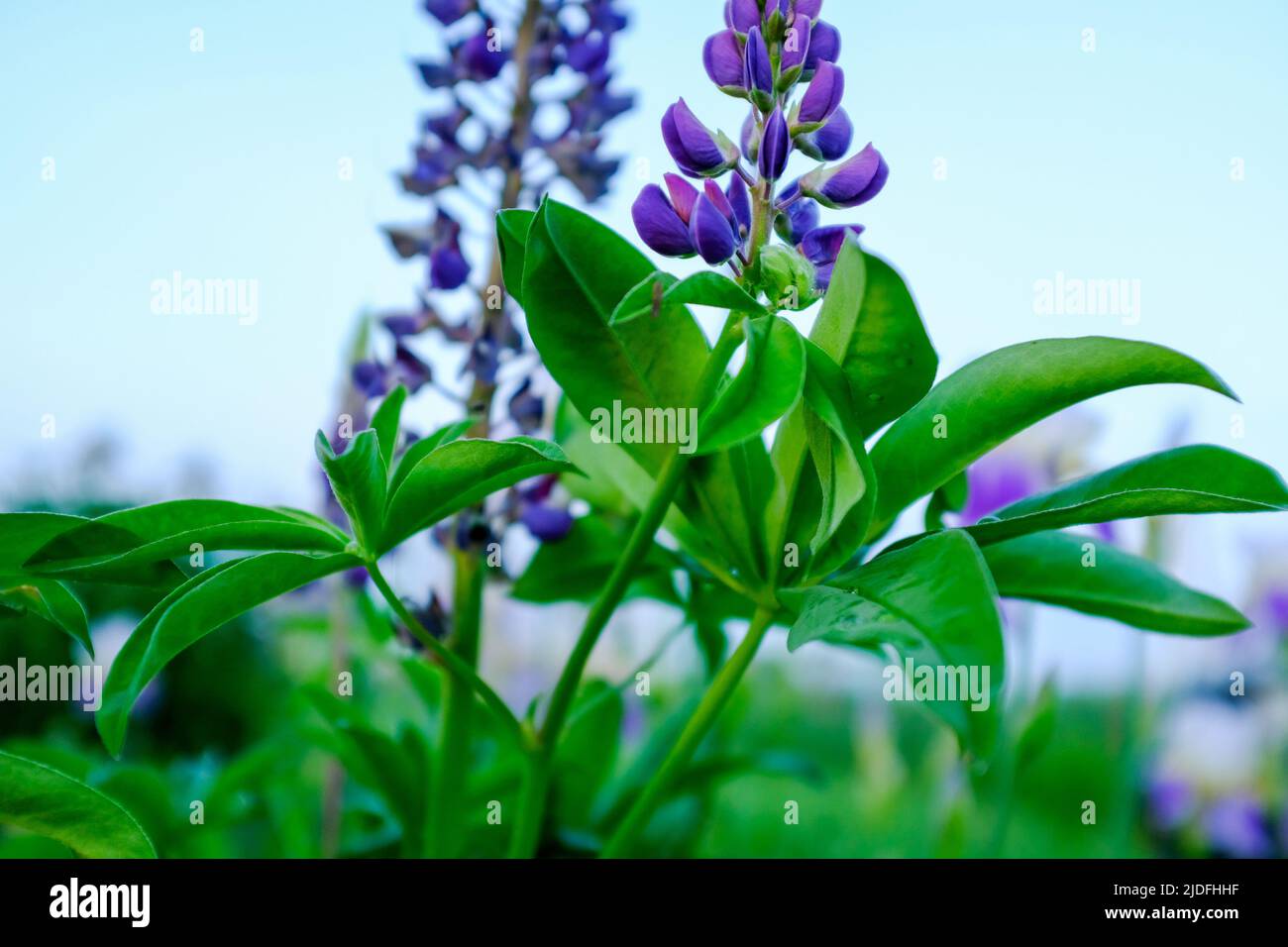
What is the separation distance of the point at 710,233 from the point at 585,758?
474 millimetres

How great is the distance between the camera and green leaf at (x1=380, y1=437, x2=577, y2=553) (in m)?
0.49

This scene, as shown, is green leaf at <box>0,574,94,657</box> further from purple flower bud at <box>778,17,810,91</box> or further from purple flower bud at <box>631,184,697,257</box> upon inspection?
purple flower bud at <box>778,17,810,91</box>

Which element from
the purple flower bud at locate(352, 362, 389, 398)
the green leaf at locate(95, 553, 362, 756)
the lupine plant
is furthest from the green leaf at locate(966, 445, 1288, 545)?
the purple flower bud at locate(352, 362, 389, 398)

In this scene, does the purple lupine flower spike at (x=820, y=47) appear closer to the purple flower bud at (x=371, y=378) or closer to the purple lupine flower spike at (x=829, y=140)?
the purple lupine flower spike at (x=829, y=140)

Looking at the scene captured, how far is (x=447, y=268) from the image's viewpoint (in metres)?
0.76

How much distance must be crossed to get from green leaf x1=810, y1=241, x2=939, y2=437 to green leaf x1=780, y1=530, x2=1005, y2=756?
0.08 m

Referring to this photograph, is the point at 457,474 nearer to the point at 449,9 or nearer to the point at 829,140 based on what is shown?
the point at 829,140

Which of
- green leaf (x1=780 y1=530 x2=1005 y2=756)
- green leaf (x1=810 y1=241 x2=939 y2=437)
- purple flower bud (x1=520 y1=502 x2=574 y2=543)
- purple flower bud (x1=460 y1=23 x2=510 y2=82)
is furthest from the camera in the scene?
purple flower bud (x1=460 y1=23 x2=510 y2=82)

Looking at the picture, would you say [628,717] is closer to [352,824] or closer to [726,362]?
[352,824]

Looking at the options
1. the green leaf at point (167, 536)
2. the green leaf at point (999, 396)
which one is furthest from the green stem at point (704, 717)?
the green leaf at point (167, 536)

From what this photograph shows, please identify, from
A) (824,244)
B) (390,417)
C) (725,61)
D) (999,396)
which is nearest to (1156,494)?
(999,396)

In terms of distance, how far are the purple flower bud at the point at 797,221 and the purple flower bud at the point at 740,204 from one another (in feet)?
0.08
